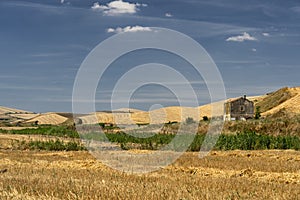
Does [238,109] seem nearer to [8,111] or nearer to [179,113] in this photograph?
[179,113]

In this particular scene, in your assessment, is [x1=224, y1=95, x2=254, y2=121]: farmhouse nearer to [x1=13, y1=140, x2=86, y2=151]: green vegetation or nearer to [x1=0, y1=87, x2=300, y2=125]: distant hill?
[x1=0, y1=87, x2=300, y2=125]: distant hill

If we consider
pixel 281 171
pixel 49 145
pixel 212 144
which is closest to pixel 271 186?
pixel 281 171

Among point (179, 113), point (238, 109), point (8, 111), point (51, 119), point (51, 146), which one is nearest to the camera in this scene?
point (51, 146)

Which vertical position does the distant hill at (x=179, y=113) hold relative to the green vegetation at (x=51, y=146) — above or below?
above

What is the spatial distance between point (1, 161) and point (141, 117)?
267ft

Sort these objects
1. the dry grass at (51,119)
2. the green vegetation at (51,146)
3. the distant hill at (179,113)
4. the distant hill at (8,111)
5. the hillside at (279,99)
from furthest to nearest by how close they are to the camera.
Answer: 1. the distant hill at (8,111)
2. the dry grass at (51,119)
3. the hillside at (279,99)
4. the distant hill at (179,113)
5. the green vegetation at (51,146)

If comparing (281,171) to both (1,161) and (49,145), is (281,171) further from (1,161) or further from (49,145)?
(49,145)

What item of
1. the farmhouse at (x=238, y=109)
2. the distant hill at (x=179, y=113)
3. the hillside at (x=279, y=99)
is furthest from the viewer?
the hillside at (x=279, y=99)

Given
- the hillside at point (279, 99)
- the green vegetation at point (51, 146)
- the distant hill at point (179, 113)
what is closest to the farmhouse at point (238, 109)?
the distant hill at point (179, 113)

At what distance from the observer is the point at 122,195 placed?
33.2 feet

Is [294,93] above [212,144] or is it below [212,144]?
above

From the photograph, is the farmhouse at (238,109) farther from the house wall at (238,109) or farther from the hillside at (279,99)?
the hillside at (279,99)

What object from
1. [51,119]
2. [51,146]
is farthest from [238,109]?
[51,119]

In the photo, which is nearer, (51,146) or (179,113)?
(51,146)
